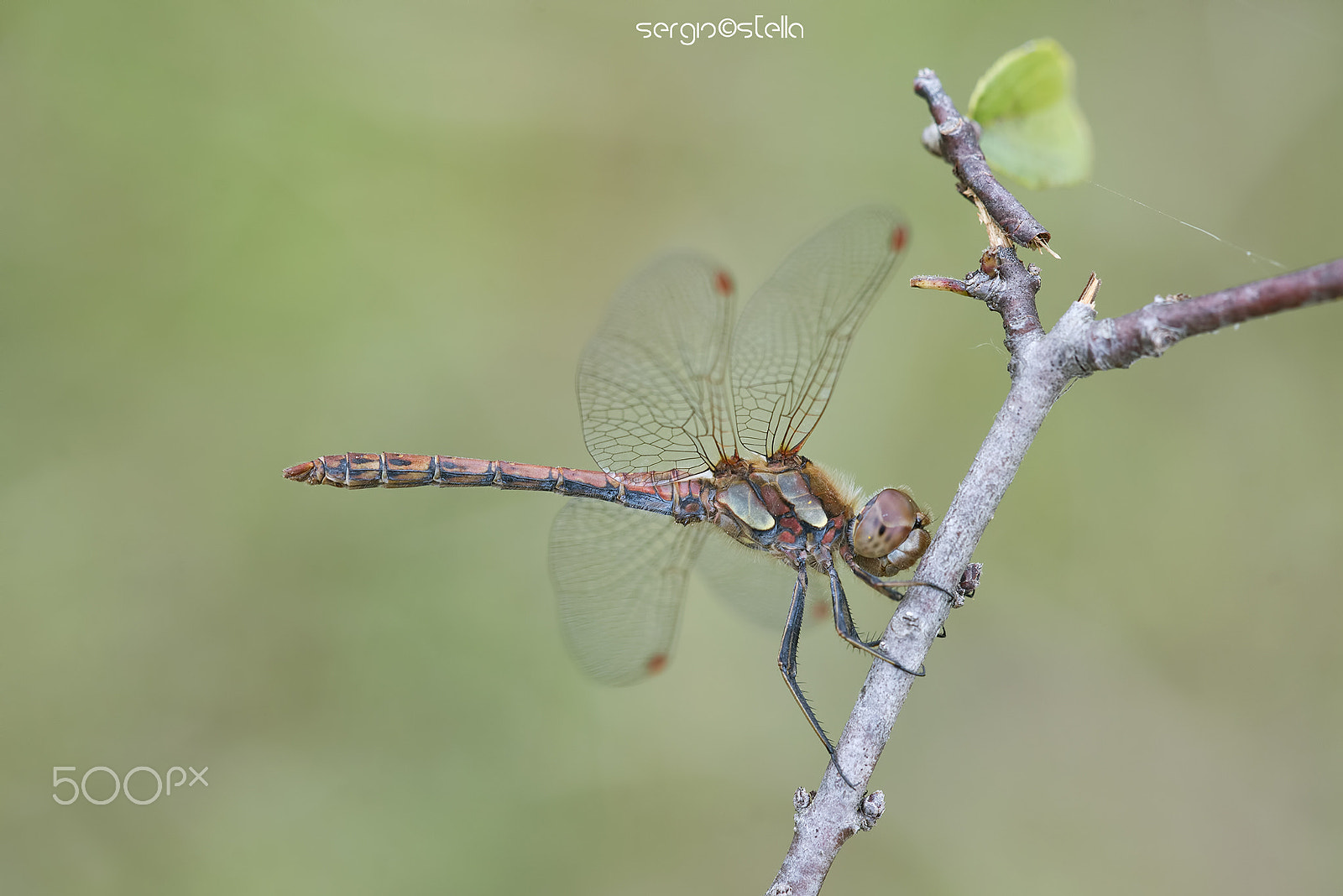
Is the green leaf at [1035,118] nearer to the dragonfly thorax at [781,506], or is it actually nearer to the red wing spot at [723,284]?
the red wing spot at [723,284]

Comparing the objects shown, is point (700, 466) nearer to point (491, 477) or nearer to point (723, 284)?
point (723, 284)

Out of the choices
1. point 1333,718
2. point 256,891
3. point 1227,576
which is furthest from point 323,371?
point 1333,718

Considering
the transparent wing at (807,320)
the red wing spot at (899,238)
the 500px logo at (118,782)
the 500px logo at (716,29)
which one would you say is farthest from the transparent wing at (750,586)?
the 500px logo at (716,29)

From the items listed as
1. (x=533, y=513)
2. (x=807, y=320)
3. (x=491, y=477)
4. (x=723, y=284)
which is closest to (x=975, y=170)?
(x=807, y=320)

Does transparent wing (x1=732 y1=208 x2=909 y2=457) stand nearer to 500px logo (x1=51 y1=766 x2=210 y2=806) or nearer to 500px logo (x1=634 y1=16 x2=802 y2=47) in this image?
500px logo (x1=634 y1=16 x2=802 y2=47)

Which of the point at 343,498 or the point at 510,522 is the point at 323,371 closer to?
the point at 343,498

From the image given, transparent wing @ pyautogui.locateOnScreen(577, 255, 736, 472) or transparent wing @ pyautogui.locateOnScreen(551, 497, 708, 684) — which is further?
transparent wing @ pyautogui.locateOnScreen(551, 497, 708, 684)

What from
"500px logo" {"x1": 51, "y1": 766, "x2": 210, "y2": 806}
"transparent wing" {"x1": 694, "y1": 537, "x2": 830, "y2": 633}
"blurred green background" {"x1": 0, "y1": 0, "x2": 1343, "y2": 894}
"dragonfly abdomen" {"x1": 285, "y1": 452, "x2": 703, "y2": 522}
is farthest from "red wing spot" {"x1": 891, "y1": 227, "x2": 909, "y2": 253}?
"500px logo" {"x1": 51, "y1": 766, "x2": 210, "y2": 806}
